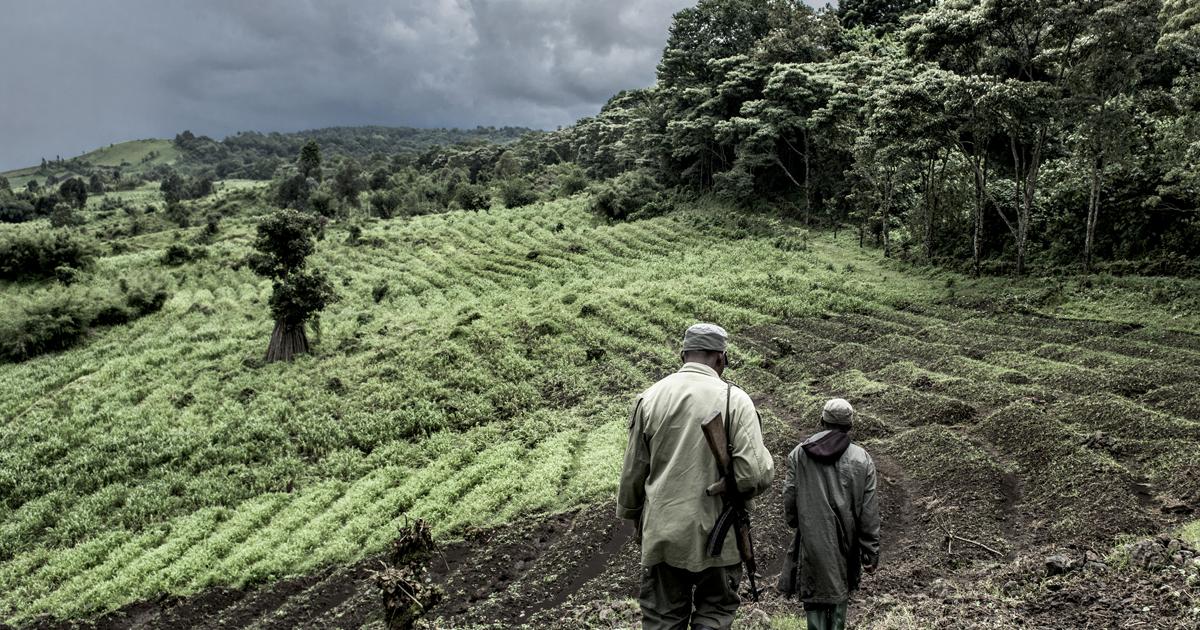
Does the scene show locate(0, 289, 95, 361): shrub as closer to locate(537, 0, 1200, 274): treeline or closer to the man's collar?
locate(537, 0, 1200, 274): treeline

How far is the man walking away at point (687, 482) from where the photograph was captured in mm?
3951

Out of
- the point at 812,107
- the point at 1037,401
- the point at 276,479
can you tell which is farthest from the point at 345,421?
the point at 812,107

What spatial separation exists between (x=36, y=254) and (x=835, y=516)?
45.4 metres

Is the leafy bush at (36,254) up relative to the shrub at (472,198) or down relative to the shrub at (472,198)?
down

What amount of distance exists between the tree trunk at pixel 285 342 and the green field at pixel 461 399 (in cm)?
75

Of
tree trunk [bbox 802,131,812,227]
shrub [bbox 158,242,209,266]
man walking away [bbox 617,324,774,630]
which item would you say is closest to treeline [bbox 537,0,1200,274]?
tree trunk [bbox 802,131,812,227]

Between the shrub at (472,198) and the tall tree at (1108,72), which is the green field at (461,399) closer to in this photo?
the tall tree at (1108,72)

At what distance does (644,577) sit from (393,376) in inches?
662

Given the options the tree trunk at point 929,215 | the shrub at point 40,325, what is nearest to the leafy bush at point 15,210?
the shrub at point 40,325

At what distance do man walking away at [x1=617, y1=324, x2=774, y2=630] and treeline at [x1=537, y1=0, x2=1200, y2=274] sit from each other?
18.1 meters

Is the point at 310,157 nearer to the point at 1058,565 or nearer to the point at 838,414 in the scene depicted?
the point at 838,414

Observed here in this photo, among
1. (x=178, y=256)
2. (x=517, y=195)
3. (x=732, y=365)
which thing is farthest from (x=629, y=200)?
(x=178, y=256)

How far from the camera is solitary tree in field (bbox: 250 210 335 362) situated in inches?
875

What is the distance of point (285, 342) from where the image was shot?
2273cm
